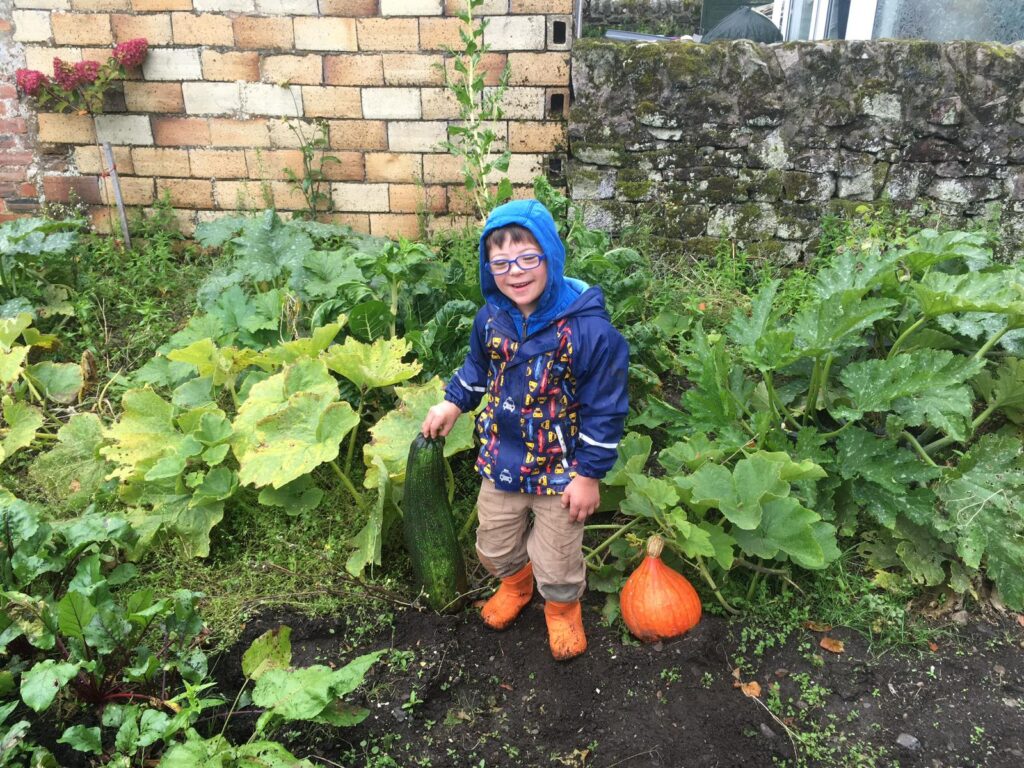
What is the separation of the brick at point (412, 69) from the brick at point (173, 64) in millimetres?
1194

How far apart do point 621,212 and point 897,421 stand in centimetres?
235

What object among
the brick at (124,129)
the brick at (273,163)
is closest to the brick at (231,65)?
the brick at (273,163)

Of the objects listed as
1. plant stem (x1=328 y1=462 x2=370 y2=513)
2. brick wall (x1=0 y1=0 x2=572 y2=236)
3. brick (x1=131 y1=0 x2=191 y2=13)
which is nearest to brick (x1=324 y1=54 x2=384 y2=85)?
brick wall (x1=0 y1=0 x2=572 y2=236)

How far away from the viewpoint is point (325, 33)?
14.4ft

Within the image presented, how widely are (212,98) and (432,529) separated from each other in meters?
3.52

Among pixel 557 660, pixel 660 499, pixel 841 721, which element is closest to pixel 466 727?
pixel 557 660

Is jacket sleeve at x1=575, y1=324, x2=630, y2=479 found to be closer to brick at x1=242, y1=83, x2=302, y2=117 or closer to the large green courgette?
the large green courgette

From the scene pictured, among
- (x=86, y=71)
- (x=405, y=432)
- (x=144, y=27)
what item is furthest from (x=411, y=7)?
(x=405, y=432)

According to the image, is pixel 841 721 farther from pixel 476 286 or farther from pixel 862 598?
pixel 476 286

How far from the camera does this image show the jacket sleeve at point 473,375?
2.30 metres

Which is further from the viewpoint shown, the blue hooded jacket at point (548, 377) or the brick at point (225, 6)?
the brick at point (225, 6)

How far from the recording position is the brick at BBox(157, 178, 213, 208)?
189 inches

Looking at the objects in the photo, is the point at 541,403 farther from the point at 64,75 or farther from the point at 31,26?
the point at 31,26

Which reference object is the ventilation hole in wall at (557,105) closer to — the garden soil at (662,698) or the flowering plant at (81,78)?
the flowering plant at (81,78)
